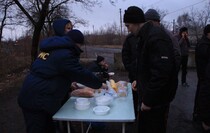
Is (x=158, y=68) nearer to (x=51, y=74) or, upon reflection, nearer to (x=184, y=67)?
(x=51, y=74)

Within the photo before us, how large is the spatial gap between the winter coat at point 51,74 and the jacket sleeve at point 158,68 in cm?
69

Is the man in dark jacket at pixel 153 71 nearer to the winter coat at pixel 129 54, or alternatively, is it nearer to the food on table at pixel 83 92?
the food on table at pixel 83 92

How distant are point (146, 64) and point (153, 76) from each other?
186mm

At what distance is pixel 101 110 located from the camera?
2881mm

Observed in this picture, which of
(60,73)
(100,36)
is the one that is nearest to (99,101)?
(60,73)

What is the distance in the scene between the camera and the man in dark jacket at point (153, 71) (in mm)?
2488

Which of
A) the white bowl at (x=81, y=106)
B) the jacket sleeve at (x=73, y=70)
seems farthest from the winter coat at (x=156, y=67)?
the white bowl at (x=81, y=106)

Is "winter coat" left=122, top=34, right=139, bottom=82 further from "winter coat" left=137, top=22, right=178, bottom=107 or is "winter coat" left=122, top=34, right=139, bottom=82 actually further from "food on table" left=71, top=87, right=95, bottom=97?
"winter coat" left=137, top=22, right=178, bottom=107

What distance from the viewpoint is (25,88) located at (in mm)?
2750

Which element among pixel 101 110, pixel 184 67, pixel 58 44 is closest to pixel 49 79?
pixel 58 44

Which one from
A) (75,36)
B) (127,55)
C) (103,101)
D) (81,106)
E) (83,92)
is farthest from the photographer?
(127,55)

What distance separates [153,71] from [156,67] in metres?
0.05

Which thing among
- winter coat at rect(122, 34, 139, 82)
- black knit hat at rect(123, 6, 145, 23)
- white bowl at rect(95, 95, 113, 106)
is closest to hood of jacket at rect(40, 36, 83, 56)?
black knit hat at rect(123, 6, 145, 23)

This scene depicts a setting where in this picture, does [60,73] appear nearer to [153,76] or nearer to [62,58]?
[62,58]
